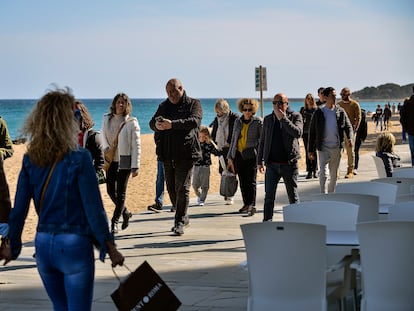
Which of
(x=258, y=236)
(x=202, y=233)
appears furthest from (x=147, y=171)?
(x=258, y=236)

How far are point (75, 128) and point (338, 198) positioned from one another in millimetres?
3259

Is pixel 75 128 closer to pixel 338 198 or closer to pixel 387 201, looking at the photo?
pixel 338 198

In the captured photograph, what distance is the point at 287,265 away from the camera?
5.87 metres

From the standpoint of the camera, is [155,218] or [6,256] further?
[155,218]

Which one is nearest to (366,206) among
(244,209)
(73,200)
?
(73,200)

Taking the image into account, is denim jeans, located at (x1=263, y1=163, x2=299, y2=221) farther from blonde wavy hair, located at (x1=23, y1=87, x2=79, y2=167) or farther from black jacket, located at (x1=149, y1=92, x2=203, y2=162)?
blonde wavy hair, located at (x1=23, y1=87, x2=79, y2=167)

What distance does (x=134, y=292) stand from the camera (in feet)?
17.6

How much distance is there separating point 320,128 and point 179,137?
9.06 feet

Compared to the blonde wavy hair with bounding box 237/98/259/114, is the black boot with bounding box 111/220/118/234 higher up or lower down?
lower down

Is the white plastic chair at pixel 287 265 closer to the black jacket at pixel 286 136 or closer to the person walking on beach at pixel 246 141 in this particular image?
the black jacket at pixel 286 136

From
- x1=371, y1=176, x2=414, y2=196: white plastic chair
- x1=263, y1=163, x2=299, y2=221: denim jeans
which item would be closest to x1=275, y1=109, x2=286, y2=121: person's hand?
x1=263, y1=163, x2=299, y2=221: denim jeans

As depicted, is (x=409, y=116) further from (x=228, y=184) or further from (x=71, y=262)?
(x=71, y=262)

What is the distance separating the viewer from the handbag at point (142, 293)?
5.36 m

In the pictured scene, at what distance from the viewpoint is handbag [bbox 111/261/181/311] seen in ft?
17.6
